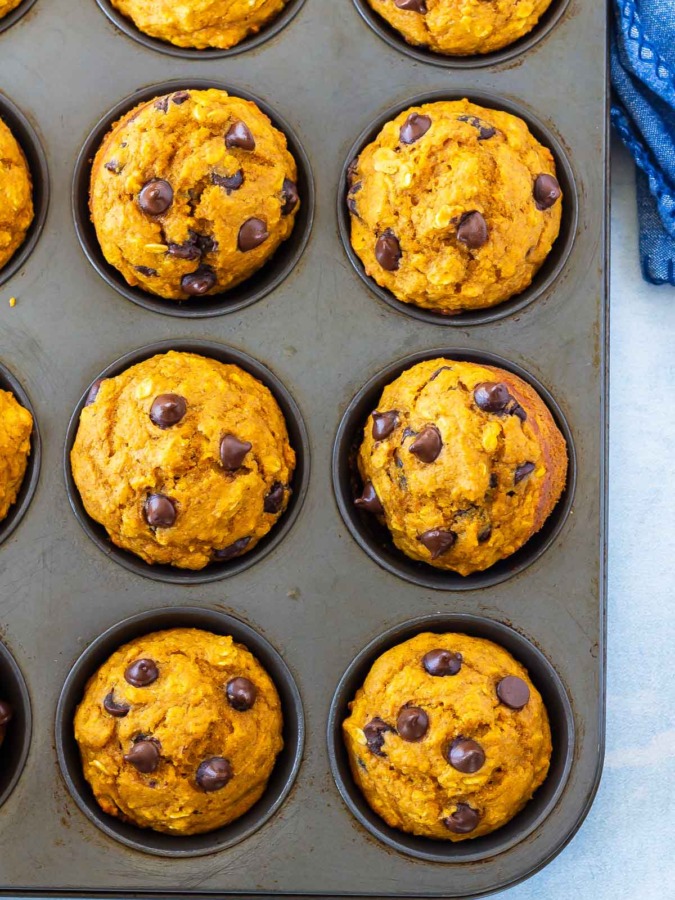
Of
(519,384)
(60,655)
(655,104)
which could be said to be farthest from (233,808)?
(655,104)

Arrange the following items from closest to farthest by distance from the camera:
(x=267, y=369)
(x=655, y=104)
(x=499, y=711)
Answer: (x=499, y=711)
(x=267, y=369)
(x=655, y=104)

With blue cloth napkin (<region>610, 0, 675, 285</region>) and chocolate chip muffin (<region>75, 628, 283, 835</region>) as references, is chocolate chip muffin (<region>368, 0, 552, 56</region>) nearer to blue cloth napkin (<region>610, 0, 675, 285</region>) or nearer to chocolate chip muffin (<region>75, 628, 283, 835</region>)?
blue cloth napkin (<region>610, 0, 675, 285</region>)

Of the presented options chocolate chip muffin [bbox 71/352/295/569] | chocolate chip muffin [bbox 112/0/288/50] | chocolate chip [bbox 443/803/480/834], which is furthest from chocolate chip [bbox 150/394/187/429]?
chocolate chip [bbox 443/803/480/834]

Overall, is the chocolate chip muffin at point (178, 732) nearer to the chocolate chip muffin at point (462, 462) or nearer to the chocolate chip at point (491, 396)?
the chocolate chip muffin at point (462, 462)

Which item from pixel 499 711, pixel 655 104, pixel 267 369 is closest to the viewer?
pixel 499 711

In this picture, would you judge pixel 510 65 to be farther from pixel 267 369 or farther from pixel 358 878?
pixel 358 878

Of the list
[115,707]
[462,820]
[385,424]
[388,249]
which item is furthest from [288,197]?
[462,820]
